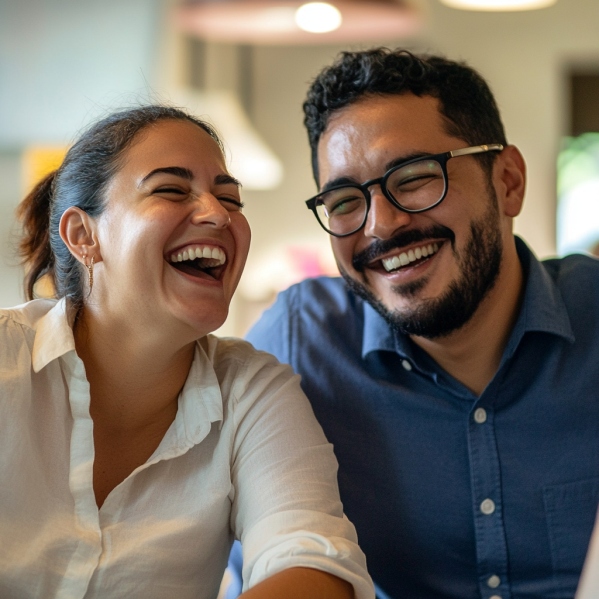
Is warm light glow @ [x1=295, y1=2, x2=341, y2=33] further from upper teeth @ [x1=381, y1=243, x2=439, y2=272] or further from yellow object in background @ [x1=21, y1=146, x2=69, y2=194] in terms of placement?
upper teeth @ [x1=381, y1=243, x2=439, y2=272]

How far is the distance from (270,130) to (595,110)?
1717 mm

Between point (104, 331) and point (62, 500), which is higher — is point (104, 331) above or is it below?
above

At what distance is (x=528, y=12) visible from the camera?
4402 millimetres

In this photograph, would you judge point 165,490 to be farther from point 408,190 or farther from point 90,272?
point 408,190

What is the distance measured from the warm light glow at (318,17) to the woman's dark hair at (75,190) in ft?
5.26

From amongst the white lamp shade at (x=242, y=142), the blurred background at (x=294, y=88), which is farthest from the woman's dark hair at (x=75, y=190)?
the white lamp shade at (x=242, y=142)

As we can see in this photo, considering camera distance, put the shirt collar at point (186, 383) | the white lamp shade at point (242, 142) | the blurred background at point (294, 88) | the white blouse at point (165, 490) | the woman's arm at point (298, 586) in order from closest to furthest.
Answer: the woman's arm at point (298, 586), the white blouse at point (165, 490), the shirt collar at point (186, 383), the blurred background at point (294, 88), the white lamp shade at point (242, 142)

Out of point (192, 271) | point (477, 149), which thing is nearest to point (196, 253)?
point (192, 271)

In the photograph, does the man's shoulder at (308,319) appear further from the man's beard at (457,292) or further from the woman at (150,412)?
the woman at (150,412)

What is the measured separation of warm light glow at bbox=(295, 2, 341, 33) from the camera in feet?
9.79

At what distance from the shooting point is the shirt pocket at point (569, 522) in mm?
1542

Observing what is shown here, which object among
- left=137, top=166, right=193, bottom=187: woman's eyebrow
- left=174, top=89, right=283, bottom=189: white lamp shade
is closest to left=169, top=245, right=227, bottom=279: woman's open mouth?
left=137, top=166, right=193, bottom=187: woman's eyebrow

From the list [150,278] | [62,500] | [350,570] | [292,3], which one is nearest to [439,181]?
[150,278]

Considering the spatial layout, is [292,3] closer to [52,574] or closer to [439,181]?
[439,181]
